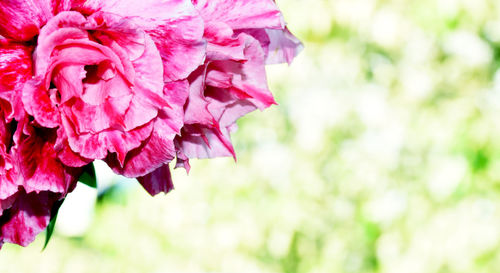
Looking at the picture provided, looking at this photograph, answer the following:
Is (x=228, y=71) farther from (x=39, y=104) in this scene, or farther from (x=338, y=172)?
(x=338, y=172)

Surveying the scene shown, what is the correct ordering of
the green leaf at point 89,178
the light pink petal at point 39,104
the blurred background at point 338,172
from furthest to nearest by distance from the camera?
the blurred background at point 338,172 → the green leaf at point 89,178 → the light pink petal at point 39,104

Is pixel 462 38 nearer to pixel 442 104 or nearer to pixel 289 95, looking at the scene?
pixel 442 104

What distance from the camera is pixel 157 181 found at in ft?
1.45

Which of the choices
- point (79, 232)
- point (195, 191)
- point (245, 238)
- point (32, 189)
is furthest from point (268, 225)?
point (32, 189)

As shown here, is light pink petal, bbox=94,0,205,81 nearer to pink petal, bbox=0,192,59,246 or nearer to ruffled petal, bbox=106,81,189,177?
ruffled petal, bbox=106,81,189,177

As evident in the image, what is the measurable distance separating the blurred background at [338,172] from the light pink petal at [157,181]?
6.53 ft

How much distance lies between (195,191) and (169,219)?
152 millimetres

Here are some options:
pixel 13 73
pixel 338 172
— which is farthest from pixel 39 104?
pixel 338 172

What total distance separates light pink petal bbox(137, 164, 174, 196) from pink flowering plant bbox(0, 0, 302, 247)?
0.05 meters

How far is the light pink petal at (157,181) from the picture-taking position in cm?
44

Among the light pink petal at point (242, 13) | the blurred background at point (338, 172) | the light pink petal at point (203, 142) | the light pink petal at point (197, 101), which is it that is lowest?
the blurred background at point (338, 172)

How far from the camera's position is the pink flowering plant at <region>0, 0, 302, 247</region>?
0.35 meters

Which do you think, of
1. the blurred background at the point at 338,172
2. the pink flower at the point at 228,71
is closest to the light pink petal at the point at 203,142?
the pink flower at the point at 228,71

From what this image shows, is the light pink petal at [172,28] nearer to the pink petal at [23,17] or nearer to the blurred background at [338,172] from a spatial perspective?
the pink petal at [23,17]
